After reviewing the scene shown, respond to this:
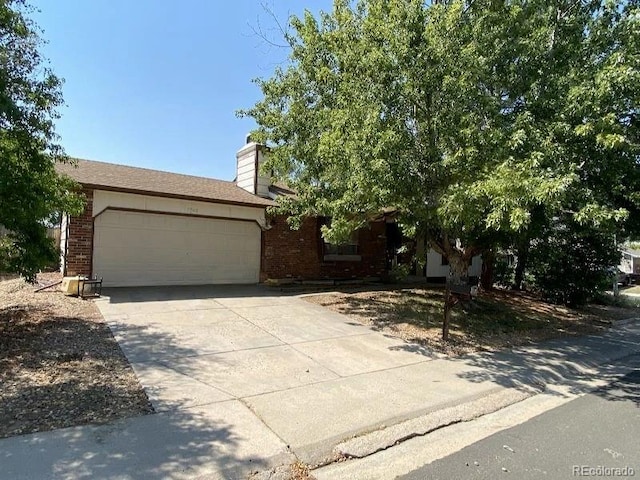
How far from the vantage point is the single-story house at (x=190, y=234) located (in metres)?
11.1

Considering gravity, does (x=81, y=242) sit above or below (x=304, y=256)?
above

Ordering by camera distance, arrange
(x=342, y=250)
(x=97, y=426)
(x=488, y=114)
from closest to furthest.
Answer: (x=97, y=426) → (x=488, y=114) → (x=342, y=250)

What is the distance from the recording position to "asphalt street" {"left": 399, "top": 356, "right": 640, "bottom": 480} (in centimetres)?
375

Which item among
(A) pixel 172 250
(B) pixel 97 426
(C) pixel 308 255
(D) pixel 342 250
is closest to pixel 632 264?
(D) pixel 342 250

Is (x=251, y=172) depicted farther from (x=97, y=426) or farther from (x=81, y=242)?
(x=97, y=426)

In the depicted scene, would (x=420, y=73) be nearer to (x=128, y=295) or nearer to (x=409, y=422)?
(x=409, y=422)

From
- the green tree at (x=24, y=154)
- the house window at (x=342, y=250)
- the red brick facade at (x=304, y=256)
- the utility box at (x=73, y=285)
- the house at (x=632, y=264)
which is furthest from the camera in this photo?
the house at (x=632, y=264)

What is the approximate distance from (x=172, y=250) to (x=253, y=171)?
4.18 meters

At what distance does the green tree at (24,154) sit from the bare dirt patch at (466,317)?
21.6 ft

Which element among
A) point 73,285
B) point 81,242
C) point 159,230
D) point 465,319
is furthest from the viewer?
point 159,230

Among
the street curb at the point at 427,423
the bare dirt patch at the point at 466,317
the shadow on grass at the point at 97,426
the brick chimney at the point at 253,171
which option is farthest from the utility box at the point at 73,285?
the street curb at the point at 427,423

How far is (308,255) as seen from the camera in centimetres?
1515

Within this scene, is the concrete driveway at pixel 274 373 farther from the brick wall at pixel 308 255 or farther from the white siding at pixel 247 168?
the white siding at pixel 247 168

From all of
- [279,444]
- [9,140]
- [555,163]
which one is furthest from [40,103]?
[555,163]
